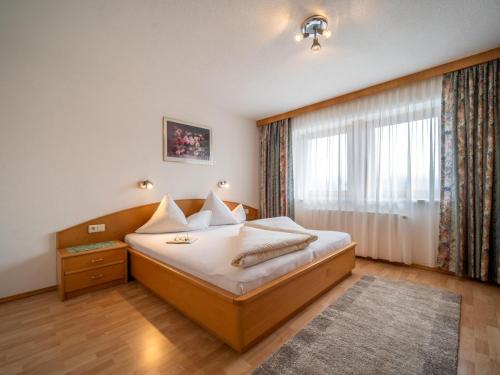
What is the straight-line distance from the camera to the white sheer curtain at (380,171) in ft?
9.86

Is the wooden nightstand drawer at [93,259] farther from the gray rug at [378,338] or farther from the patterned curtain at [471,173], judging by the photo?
the patterned curtain at [471,173]

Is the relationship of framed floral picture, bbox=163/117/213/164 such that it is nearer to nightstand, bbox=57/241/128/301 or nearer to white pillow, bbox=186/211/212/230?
white pillow, bbox=186/211/212/230

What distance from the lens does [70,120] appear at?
270 centimetres

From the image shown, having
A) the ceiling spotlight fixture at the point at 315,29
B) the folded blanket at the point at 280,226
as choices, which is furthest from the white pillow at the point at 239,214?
the ceiling spotlight fixture at the point at 315,29

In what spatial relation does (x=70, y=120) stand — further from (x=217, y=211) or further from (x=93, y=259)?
(x=217, y=211)

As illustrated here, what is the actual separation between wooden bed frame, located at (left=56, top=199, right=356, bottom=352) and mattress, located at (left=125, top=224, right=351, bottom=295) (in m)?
0.05

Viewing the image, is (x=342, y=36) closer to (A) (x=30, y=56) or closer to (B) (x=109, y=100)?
(B) (x=109, y=100)

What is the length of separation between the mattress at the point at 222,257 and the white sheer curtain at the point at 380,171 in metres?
0.95

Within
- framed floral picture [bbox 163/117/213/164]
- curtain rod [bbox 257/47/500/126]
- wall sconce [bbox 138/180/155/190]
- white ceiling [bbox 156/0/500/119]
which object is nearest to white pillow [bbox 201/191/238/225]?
framed floral picture [bbox 163/117/213/164]

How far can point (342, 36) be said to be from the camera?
221 cm

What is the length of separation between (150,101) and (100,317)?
109 inches

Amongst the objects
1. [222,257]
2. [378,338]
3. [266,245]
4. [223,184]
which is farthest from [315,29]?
[223,184]

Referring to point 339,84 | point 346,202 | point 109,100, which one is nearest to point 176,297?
point 109,100

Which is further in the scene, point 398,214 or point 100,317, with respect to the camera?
point 398,214
